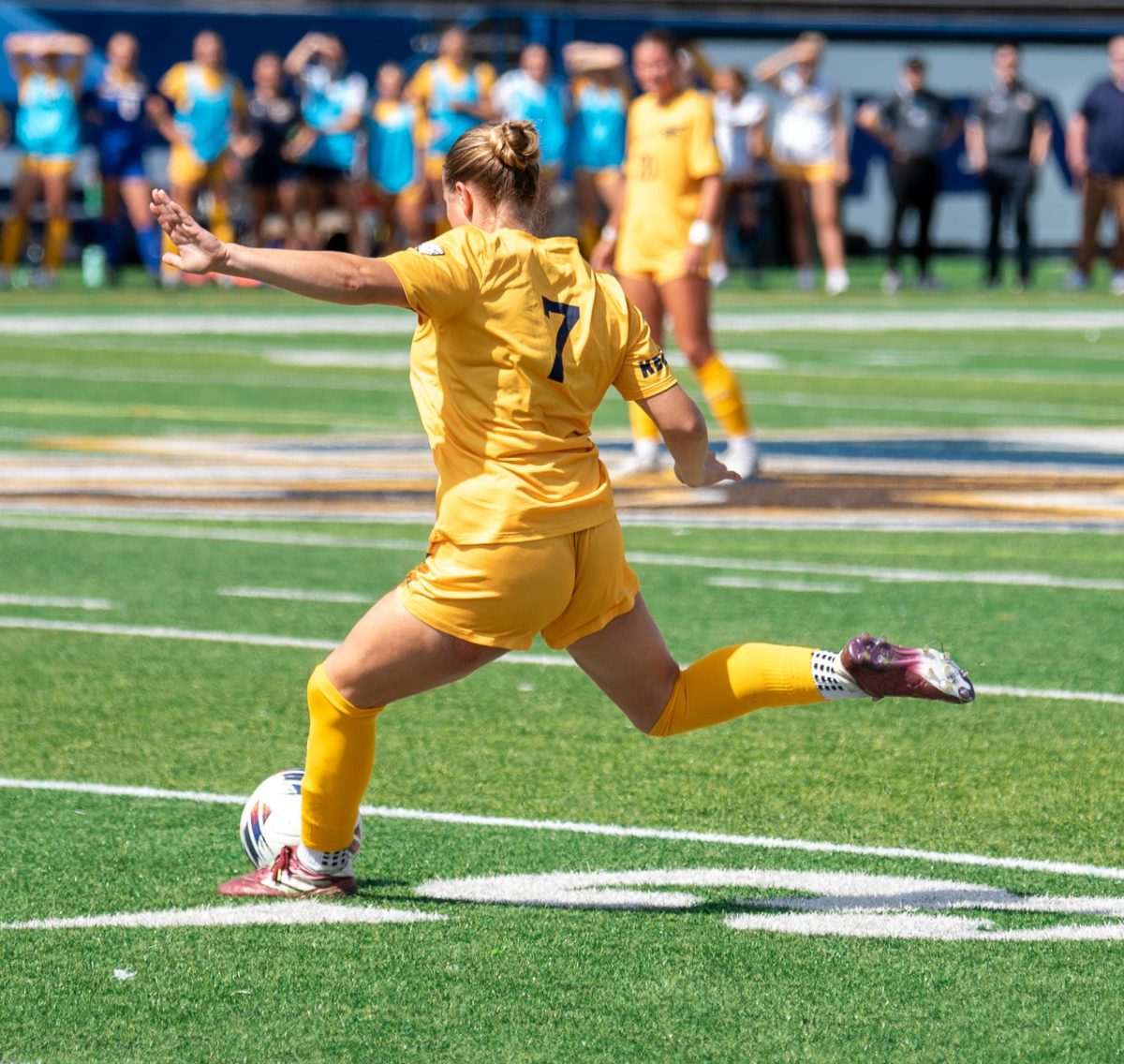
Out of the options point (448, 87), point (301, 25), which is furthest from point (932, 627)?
point (301, 25)

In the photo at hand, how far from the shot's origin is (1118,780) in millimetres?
6434

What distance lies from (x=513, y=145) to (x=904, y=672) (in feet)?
4.59

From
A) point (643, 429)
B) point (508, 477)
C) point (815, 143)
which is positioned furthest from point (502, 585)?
point (815, 143)

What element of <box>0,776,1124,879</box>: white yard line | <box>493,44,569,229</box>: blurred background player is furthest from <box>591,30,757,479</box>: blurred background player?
<box>493,44,569,229</box>: blurred background player

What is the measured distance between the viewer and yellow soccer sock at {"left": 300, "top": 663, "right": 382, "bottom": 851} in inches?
201

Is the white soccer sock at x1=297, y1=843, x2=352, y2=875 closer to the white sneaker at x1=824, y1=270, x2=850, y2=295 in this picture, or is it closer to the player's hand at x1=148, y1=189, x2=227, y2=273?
the player's hand at x1=148, y1=189, x2=227, y2=273

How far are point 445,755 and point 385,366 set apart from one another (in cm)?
1276

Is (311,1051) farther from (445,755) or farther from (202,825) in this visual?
(445,755)

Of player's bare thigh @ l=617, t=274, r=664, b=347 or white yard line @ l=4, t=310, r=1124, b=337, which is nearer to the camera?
player's bare thigh @ l=617, t=274, r=664, b=347

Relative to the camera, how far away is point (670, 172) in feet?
39.9

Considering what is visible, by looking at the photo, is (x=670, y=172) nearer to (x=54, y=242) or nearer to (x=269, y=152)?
(x=54, y=242)

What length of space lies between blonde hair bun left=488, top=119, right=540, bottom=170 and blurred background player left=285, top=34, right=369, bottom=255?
77.8 feet

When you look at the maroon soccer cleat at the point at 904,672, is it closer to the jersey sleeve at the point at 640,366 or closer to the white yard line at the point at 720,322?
the jersey sleeve at the point at 640,366

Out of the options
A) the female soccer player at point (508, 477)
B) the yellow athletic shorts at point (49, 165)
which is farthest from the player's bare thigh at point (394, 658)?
the yellow athletic shorts at point (49, 165)
